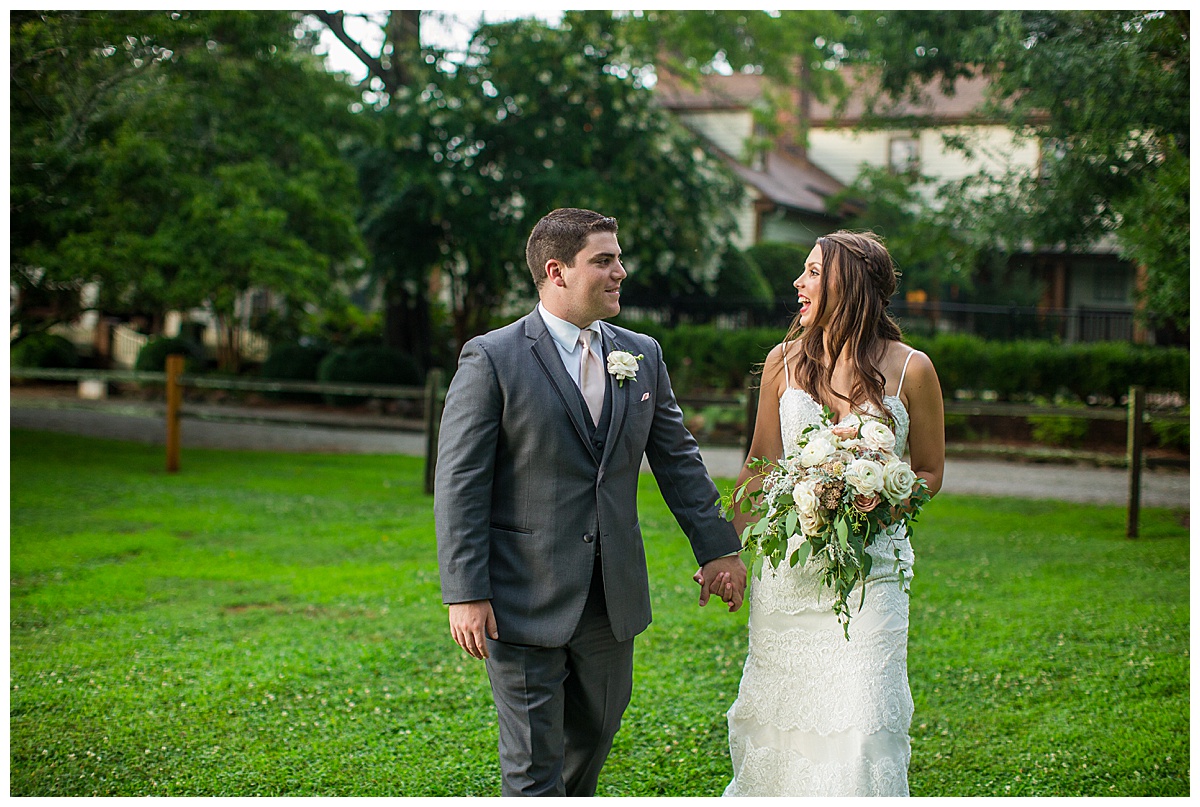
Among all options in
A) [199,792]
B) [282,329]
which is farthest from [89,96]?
[282,329]

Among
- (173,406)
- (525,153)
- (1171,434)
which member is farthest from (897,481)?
(525,153)

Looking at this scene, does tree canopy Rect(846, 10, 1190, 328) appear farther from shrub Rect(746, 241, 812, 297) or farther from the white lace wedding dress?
shrub Rect(746, 241, 812, 297)

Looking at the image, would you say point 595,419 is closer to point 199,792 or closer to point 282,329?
point 199,792

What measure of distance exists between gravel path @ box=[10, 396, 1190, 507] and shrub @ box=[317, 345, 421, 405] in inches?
43.1

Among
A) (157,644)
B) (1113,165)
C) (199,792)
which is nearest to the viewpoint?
(199,792)

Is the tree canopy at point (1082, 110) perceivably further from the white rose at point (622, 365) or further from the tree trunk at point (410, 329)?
the tree trunk at point (410, 329)

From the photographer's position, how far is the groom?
3000 mm

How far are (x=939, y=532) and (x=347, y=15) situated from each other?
13023 mm

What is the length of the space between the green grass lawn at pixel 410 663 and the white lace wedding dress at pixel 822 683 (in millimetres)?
1100

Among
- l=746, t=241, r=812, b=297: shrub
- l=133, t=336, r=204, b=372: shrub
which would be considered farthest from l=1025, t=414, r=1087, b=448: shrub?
l=133, t=336, r=204, b=372: shrub

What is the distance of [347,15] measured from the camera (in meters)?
17.2

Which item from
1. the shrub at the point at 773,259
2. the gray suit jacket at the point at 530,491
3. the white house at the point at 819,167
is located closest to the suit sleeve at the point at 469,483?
the gray suit jacket at the point at 530,491

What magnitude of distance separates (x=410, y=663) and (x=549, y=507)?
302 cm

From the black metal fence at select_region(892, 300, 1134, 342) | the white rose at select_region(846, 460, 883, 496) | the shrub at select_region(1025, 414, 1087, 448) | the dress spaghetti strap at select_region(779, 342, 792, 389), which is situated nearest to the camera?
the white rose at select_region(846, 460, 883, 496)
